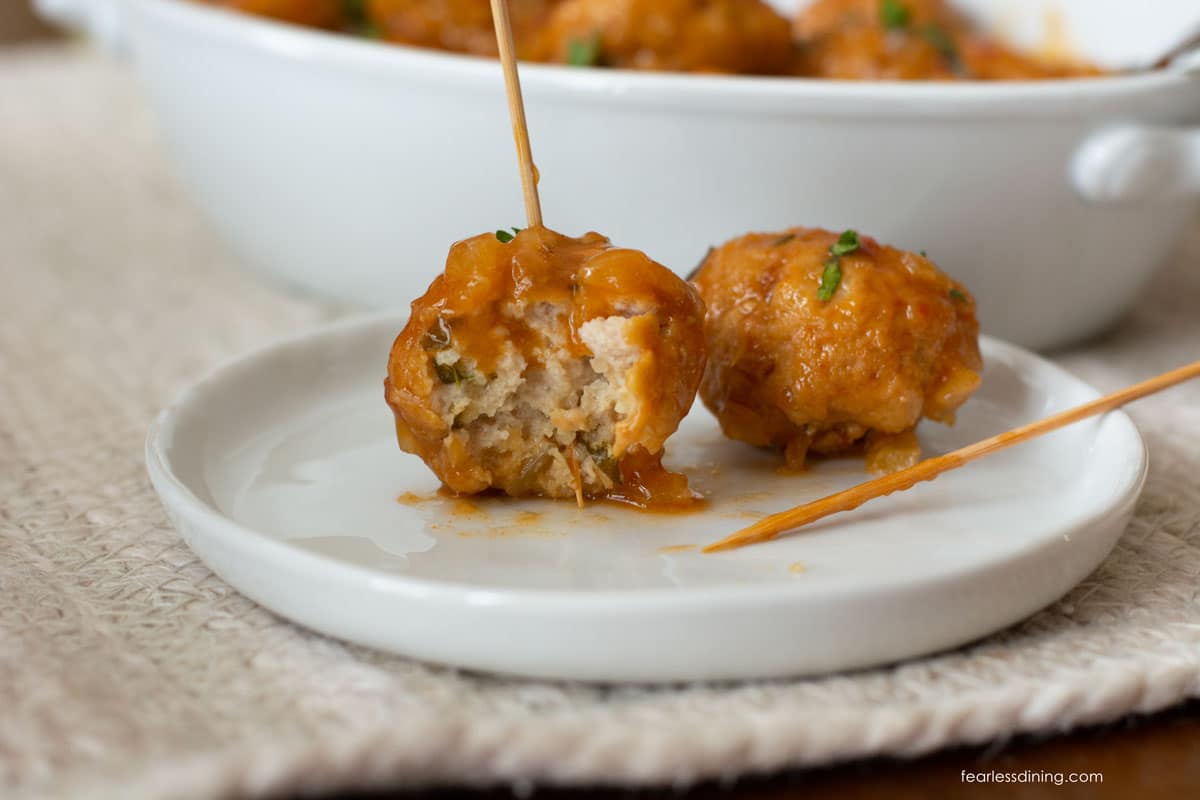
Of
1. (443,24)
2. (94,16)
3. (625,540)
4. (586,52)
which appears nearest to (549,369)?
(625,540)

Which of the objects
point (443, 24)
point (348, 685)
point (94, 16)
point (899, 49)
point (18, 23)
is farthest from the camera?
point (18, 23)

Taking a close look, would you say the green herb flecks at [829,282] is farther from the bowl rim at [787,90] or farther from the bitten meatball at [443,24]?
the bitten meatball at [443,24]

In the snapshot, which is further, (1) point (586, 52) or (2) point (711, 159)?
(1) point (586, 52)

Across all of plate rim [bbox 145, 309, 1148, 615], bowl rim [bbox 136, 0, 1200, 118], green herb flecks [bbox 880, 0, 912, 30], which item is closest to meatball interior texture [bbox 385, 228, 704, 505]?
plate rim [bbox 145, 309, 1148, 615]

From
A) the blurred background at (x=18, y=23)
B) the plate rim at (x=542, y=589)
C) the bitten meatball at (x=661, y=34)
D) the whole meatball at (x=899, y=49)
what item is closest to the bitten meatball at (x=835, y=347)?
the plate rim at (x=542, y=589)

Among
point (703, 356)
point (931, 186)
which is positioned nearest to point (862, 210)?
point (931, 186)

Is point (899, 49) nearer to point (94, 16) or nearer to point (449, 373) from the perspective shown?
point (449, 373)

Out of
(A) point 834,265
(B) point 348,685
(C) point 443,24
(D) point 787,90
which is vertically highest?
(C) point 443,24
